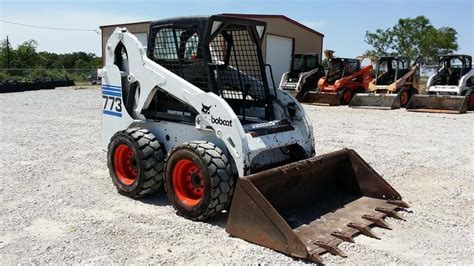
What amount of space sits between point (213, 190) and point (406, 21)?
4462 centimetres

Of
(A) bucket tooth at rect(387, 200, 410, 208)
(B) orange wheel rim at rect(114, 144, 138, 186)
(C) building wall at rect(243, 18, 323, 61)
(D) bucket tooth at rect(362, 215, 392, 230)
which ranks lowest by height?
(D) bucket tooth at rect(362, 215, 392, 230)

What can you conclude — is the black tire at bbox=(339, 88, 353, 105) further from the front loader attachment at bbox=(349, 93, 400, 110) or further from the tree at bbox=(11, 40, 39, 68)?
the tree at bbox=(11, 40, 39, 68)

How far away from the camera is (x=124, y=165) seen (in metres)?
5.44

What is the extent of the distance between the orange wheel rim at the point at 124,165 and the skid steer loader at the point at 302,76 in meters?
14.0

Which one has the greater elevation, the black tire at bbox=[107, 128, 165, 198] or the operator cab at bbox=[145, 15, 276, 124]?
the operator cab at bbox=[145, 15, 276, 124]

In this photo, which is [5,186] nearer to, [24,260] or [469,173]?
[24,260]

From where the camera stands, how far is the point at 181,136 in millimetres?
5055

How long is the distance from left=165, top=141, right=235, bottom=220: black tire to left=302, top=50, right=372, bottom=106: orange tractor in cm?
1374

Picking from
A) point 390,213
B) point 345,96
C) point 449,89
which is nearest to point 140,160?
point 390,213

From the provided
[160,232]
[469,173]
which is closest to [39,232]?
[160,232]

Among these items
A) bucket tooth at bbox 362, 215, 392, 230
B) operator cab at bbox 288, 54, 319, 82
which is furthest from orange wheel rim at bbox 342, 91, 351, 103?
bucket tooth at bbox 362, 215, 392, 230

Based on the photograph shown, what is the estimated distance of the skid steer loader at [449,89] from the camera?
15.1 metres

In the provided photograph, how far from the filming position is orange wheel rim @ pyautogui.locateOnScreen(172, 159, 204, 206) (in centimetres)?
451

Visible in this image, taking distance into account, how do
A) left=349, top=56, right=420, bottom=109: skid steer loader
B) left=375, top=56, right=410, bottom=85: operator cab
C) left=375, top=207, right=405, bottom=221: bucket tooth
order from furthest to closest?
left=375, top=56, right=410, bottom=85: operator cab < left=349, top=56, right=420, bottom=109: skid steer loader < left=375, top=207, right=405, bottom=221: bucket tooth
